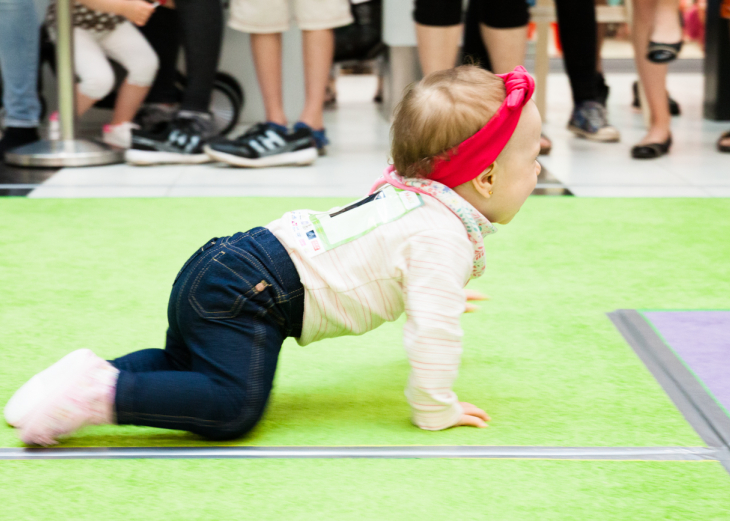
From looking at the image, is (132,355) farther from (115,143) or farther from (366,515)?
(115,143)

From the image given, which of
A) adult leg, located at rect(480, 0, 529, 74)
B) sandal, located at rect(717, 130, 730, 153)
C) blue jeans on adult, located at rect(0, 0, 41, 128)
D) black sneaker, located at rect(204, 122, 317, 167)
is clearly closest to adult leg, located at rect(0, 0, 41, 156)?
blue jeans on adult, located at rect(0, 0, 41, 128)

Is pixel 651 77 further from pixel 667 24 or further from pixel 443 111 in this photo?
pixel 443 111

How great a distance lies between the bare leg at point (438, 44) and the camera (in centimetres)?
209

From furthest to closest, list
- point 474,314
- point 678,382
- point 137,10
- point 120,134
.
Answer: point 120,134 < point 137,10 < point 474,314 < point 678,382

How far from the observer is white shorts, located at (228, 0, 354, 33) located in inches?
85.0

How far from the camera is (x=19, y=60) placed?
2.16 metres

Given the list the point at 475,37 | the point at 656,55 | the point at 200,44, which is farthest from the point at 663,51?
the point at 200,44

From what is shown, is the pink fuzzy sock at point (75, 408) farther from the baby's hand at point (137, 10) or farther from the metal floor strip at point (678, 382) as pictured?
the baby's hand at point (137, 10)

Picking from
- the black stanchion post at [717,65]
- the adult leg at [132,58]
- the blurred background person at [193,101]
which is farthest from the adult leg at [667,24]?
the adult leg at [132,58]

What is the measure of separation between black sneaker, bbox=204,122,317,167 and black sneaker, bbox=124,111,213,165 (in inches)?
2.3

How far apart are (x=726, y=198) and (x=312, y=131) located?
1071 millimetres

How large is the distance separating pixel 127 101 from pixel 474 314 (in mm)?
1579

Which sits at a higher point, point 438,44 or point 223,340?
point 438,44

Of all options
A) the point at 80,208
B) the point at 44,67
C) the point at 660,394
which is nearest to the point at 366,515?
the point at 660,394
